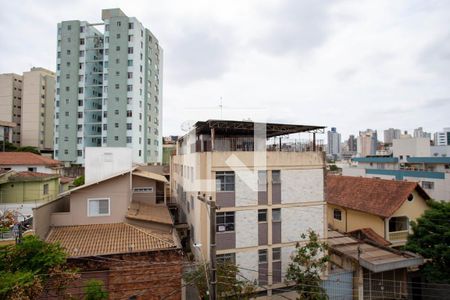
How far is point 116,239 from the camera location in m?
11.7

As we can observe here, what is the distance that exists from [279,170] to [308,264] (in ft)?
14.9

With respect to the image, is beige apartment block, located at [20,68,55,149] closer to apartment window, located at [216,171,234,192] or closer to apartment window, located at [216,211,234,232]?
apartment window, located at [216,171,234,192]

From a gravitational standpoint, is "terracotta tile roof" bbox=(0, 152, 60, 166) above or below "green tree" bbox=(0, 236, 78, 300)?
above

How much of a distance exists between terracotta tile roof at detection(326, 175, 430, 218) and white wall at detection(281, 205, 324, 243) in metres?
4.65

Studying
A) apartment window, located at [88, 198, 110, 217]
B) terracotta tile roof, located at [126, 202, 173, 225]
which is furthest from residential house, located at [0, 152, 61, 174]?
apartment window, located at [88, 198, 110, 217]

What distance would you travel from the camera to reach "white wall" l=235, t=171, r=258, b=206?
13.1 meters

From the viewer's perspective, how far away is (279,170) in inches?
539

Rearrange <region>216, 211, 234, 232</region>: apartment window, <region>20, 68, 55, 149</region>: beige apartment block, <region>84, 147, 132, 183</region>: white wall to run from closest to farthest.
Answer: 1. <region>216, 211, 234, 232</region>: apartment window
2. <region>84, 147, 132, 183</region>: white wall
3. <region>20, 68, 55, 149</region>: beige apartment block

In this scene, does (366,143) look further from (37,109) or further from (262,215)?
(37,109)

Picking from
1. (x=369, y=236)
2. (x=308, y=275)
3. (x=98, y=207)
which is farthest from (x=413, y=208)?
(x=98, y=207)

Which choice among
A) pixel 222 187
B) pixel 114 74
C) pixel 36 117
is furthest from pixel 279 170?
pixel 36 117

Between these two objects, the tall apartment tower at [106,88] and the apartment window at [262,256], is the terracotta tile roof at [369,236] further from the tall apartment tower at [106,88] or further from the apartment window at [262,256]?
the tall apartment tower at [106,88]

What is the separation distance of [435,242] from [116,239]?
14.8 m

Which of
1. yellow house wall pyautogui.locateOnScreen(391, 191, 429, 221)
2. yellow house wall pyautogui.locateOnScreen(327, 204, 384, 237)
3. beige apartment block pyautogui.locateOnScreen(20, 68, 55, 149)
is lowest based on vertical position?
yellow house wall pyautogui.locateOnScreen(327, 204, 384, 237)
